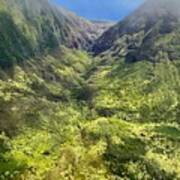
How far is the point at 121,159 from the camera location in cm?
17675

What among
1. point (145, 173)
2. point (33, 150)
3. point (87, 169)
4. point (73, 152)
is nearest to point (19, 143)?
point (33, 150)

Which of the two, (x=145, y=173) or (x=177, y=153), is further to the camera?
(x=177, y=153)

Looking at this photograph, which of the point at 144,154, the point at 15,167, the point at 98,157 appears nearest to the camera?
the point at 15,167

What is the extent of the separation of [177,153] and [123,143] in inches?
797

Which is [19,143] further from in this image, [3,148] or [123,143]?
[123,143]

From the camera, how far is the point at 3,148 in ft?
590

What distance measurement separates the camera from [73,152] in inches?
6969

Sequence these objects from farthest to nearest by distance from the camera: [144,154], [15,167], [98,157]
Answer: [144,154], [98,157], [15,167]

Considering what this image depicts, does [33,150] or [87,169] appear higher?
[33,150]

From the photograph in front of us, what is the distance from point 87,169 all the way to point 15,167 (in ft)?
73.4

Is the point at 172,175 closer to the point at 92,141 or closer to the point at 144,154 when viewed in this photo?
the point at 144,154

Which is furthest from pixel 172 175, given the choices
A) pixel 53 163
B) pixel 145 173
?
pixel 53 163

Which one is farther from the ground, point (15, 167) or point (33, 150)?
point (33, 150)

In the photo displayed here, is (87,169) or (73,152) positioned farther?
(73,152)
